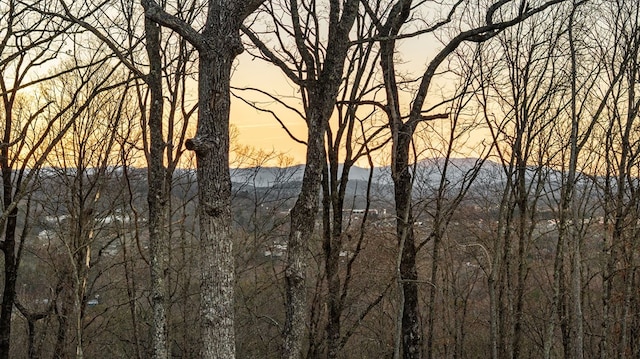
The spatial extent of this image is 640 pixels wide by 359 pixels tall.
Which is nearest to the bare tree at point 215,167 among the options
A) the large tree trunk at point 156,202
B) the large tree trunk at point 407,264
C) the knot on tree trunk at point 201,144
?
the knot on tree trunk at point 201,144

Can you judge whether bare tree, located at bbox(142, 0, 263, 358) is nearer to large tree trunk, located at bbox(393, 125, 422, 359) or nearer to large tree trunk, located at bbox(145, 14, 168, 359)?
large tree trunk, located at bbox(145, 14, 168, 359)

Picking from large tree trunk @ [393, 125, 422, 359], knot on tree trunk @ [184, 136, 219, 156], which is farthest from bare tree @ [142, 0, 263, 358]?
large tree trunk @ [393, 125, 422, 359]

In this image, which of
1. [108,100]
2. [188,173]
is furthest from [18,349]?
[108,100]

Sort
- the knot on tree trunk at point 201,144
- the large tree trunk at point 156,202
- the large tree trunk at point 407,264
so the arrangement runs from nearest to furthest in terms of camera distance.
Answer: the knot on tree trunk at point 201,144 → the large tree trunk at point 156,202 → the large tree trunk at point 407,264

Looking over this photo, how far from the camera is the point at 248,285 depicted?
48.3 ft

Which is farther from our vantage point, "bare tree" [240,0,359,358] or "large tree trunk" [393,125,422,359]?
"large tree trunk" [393,125,422,359]

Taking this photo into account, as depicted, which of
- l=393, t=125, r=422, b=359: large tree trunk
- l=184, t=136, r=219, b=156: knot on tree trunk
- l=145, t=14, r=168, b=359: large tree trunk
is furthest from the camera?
l=393, t=125, r=422, b=359: large tree trunk

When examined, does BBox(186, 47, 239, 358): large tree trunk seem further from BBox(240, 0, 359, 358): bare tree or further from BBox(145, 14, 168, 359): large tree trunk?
BBox(145, 14, 168, 359): large tree trunk

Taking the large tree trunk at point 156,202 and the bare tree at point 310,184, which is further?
the large tree trunk at point 156,202

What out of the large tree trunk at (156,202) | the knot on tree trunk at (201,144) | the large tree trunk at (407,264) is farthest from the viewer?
the large tree trunk at (407,264)

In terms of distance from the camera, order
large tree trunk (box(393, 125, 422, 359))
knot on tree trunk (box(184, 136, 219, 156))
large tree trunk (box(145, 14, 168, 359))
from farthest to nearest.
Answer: large tree trunk (box(393, 125, 422, 359)) → large tree trunk (box(145, 14, 168, 359)) → knot on tree trunk (box(184, 136, 219, 156))

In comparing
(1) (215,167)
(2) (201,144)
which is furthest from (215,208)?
(2) (201,144)

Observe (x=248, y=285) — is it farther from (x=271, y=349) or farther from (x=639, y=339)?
(x=639, y=339)

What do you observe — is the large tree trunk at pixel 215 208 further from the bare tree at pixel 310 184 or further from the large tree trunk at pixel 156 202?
the large tree trunk at pixel 156 202
